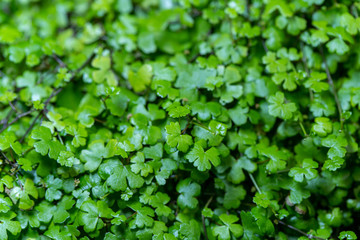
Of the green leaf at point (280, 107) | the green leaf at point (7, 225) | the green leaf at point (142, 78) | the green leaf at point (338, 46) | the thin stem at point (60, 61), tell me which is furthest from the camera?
the thin stem at point (60, 61)

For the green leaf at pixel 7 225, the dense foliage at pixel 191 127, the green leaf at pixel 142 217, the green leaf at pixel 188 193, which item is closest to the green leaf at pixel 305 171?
the dense foliage at pixel 191 127

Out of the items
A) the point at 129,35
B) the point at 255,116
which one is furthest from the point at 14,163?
the point at 255,116

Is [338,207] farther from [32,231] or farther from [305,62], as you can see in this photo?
[32,231]

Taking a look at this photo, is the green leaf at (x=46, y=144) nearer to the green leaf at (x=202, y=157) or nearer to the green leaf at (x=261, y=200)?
the green leaf at (x=202, y=157)

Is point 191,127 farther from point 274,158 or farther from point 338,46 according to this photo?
point 338,46

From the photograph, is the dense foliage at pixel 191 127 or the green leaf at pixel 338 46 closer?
the dense foliage at pixel 191 127

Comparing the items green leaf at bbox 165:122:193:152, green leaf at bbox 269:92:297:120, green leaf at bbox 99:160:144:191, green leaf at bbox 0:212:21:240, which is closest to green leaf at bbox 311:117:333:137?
green leaf at bbox 269:92:297:120

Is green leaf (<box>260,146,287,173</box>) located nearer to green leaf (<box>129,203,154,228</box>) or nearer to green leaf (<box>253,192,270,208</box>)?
green leaf (<box>253,192,270,208</box>)

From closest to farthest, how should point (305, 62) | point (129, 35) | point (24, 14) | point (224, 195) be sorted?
point (224, 195) < point (305, 62) < point (129, 35) < point (24, 14)
